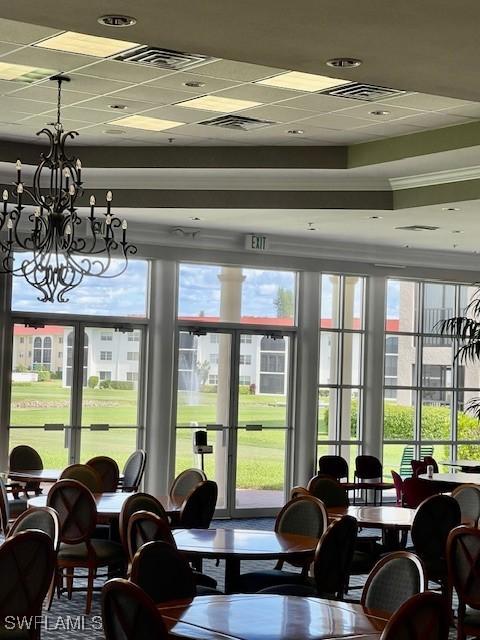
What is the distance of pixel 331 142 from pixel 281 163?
22.6 inches

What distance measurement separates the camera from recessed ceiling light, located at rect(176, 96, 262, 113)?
9203 millimetres

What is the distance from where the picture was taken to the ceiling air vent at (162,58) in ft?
25.5

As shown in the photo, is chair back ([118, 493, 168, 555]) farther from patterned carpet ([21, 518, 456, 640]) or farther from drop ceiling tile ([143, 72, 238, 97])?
drop ceiling tile ([143, 72, 238, 97])

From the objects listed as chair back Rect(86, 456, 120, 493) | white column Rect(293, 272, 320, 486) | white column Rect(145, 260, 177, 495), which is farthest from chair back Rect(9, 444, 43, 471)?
white column Rect(293, 272, 320, 486)

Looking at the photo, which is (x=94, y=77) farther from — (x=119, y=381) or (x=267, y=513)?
(x=267, y=513)

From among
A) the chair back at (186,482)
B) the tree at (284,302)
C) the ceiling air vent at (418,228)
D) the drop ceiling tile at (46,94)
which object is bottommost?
the chair back at (186,482)

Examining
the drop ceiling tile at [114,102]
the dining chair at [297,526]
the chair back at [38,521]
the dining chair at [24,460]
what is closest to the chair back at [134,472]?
the dining chair at [24,460]

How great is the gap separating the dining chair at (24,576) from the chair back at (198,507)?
3492mm

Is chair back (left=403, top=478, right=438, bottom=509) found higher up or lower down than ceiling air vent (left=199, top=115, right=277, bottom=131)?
lower down

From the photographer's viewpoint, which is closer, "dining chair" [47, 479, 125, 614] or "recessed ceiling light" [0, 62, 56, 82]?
"recessed ceiling light" [0, 62, 56, 82]

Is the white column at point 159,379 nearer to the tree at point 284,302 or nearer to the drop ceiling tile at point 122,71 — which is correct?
the tree at point 284,302

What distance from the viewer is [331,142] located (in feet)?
35.7

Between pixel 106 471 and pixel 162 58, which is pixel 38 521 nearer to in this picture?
pixel 162 58

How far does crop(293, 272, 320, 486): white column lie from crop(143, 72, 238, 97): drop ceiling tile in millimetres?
7010
